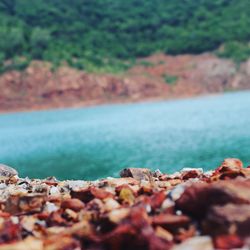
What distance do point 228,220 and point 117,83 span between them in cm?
9829

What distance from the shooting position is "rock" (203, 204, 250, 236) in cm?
532

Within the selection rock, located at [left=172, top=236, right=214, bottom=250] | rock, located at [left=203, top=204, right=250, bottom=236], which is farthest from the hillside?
rock, located at [left=172, top=236, right=214, bottom=250]

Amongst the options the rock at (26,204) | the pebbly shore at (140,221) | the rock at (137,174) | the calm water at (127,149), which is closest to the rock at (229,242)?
the pebbly shore at (140,221)

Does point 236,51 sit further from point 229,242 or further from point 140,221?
point 229,242

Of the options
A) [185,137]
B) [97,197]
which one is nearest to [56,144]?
[185,137]

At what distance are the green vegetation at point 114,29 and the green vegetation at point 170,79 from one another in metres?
8.06

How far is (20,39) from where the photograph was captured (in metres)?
109

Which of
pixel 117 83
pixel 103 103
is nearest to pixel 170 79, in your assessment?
pixel 117 83

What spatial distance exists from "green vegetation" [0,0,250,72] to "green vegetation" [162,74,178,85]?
8.06 metres

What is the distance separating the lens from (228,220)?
535 centimetres

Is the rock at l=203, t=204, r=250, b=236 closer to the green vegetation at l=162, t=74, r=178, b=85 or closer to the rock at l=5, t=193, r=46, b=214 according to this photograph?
the rock at l=5, t=193, r=46, b=214

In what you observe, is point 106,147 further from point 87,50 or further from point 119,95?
point 87,50

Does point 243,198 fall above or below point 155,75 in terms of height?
above

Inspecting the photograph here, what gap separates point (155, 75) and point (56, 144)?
2859 inches
